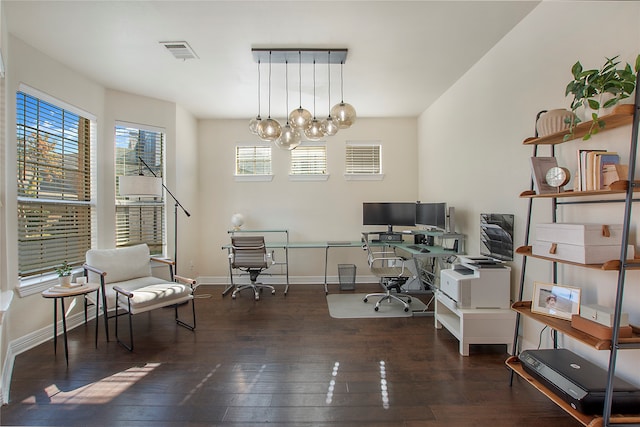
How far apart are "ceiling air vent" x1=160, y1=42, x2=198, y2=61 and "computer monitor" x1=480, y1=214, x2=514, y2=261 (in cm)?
337

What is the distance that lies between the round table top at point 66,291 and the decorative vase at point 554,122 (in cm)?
396

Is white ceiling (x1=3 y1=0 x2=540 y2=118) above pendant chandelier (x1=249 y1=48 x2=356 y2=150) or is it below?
above

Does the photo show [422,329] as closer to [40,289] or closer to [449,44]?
[449,44]

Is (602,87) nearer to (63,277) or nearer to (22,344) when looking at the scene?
(63,277)

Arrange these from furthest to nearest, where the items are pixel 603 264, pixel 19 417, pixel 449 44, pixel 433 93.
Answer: pixel 433 93, pixel 449 44, pixel 19 417, pixel 603 264

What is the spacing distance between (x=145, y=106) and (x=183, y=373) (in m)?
3.52

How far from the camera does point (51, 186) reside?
300 centimetres

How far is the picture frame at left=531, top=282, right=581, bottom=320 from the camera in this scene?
180 cm

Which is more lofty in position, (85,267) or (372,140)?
(372,140)

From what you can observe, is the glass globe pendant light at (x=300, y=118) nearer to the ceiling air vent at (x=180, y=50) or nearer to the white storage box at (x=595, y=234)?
the ceiling air vent at (x=180, y=50)

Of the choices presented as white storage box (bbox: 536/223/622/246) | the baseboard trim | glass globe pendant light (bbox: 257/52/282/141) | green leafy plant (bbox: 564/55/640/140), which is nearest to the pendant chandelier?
glass globe pendant light (bbox: 257/52/282/141)

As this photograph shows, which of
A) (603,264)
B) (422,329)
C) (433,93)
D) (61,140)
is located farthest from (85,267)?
(433,93)

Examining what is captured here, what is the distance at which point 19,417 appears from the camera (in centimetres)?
182

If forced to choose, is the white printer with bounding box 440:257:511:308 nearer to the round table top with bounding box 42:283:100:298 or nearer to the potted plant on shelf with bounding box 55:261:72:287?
the round table top with bounding box 42:283:100:298
